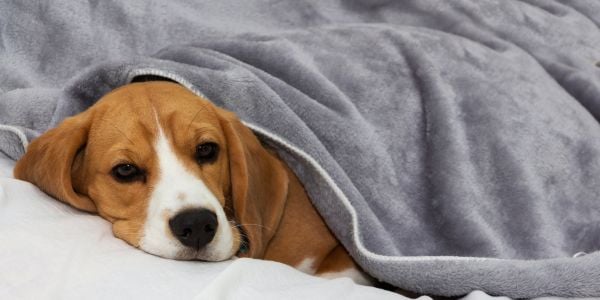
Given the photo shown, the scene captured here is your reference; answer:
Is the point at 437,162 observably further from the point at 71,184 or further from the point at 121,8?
the point at 121,8

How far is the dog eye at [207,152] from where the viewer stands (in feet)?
5.91

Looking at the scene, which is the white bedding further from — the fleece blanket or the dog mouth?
the fleece blanket

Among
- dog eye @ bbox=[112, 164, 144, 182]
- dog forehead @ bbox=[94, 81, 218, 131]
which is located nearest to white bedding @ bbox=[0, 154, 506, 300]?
dog eye @ bbox=[112, 164, 144, 182]

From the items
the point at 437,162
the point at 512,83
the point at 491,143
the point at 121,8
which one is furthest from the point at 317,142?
the point at 121,8

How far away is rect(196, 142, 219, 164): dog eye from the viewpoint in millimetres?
1801

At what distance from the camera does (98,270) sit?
147cm

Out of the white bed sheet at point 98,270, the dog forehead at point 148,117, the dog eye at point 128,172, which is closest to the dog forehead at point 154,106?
the dog forehead at point 148,117

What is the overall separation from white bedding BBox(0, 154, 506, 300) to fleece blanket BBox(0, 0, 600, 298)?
333 mm

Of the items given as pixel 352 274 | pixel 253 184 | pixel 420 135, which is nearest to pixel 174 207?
pixel 253 184

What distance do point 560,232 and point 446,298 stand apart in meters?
0.43

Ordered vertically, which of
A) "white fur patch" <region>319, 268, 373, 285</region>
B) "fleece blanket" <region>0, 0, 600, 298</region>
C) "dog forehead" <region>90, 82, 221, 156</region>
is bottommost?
"white fur patch" <region>319, 268, 373, 285</region>

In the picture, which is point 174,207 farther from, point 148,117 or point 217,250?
point 148,117

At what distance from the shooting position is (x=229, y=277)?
59.1 inches

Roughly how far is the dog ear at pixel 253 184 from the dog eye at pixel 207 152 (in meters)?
0.05
